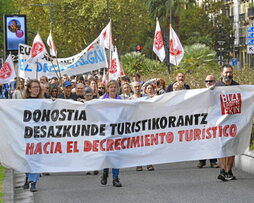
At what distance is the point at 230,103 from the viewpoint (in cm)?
1337

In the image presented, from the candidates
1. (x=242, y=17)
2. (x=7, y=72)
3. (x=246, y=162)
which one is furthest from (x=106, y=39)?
(x=242, y=17)

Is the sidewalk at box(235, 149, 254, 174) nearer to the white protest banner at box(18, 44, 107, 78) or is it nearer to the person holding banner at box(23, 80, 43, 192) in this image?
the person holding banner at box(23, 80, 43, 192)

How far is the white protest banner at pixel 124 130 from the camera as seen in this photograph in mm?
12438

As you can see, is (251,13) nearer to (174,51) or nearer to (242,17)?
(242,17)

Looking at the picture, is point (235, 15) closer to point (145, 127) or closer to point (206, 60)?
point (206, 60)

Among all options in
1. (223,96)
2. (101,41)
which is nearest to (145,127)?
(223,96)

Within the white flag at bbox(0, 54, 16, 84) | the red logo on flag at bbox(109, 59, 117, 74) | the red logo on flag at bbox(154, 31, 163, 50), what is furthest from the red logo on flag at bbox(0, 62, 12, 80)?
the red logo on flag at bbox(154, 31, 163, 50)

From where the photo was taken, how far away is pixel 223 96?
43.7ft

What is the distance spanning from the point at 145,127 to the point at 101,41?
1003 cm

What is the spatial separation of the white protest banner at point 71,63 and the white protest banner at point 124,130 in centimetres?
1043

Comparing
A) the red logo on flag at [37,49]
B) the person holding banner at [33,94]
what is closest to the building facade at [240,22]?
the red logo on flag at [37,49]

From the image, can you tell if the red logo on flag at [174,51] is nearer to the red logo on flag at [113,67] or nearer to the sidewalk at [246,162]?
the red logo on flag at [113,67]

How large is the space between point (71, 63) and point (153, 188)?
41.4ft

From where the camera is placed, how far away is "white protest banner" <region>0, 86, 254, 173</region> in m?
12.4
